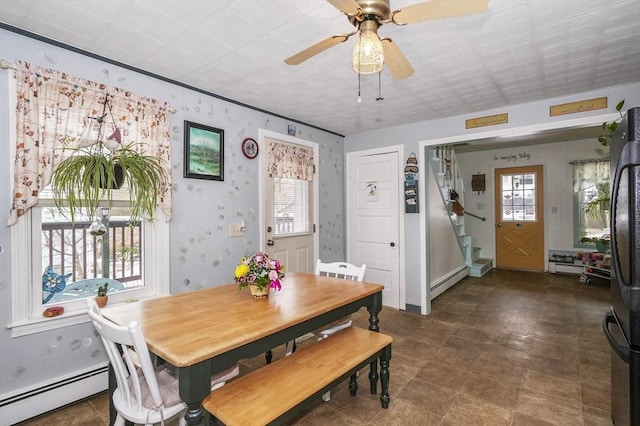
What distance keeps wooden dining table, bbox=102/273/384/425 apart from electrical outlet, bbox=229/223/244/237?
0.99 metres

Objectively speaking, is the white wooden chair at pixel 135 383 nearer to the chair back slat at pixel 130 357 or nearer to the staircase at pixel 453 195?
the chair back slat at pixel 130 357

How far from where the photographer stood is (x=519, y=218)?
22.3ft

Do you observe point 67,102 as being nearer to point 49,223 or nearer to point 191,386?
point 49,223

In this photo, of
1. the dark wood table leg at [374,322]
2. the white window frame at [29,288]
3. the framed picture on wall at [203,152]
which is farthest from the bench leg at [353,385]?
the framed picture on wall at [203,152]

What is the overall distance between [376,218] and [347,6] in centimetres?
338

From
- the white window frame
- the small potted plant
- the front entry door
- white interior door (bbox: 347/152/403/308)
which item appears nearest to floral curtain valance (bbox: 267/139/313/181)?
white interior door (bbox: 347/152/403/308)

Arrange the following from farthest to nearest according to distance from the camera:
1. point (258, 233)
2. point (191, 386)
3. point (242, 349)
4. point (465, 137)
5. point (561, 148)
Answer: point (561, 148), point (465, 137), point (258, 233), point (242, 349), point (191, 386)

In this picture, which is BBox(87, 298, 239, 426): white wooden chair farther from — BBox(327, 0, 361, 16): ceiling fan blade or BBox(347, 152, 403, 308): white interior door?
BBox(347, 152, 403, 308): white interior door

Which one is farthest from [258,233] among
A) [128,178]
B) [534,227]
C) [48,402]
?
[534,227]

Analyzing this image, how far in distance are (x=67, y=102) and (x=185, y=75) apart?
0.88 m

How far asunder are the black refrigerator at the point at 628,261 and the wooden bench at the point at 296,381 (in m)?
1.18

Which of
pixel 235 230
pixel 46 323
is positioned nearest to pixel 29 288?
pixel 46 323

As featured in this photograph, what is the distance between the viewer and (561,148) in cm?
633

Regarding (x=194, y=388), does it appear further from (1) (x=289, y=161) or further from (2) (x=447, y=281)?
(2) (x=447, y=281)
